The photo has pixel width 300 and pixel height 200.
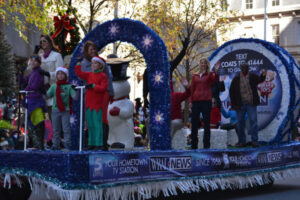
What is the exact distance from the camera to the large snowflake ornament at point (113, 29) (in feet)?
31.6

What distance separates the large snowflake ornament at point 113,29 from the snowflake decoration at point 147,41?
0.65m

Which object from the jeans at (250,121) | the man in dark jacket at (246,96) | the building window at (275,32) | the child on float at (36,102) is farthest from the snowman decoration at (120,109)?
the building window at (275,32)

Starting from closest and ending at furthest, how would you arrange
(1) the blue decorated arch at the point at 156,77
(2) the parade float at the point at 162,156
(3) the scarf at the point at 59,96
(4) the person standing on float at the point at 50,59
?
(2) the parade float at the point at 162,156 → (1) the blue decorated arch at the point at 156,77 → (3) the scarf at the point at 59,96 → (4) the person standing on float at the point at 50,59

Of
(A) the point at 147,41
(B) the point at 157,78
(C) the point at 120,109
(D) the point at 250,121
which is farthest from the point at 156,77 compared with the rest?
(D) the point at 250,121

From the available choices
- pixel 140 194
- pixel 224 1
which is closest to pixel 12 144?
pixel 140 194

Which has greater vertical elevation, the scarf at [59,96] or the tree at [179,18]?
the tree at [179,18]

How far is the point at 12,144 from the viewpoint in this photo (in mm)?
14281

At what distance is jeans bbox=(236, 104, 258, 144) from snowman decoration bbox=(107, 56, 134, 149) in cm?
225

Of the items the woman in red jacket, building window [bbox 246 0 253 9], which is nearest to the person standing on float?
the woman in red jacket

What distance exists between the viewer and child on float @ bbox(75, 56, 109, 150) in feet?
27.5

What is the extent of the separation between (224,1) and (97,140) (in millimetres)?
18115

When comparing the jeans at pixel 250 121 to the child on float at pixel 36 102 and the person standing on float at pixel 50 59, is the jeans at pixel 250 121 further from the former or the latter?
the child on float at pixel 36 102

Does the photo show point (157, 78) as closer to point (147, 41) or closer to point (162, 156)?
point (147, 41)

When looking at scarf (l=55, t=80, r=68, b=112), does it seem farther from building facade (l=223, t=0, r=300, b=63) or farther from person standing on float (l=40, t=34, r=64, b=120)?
building facade (l=223, t=0, r=300, b=63)
